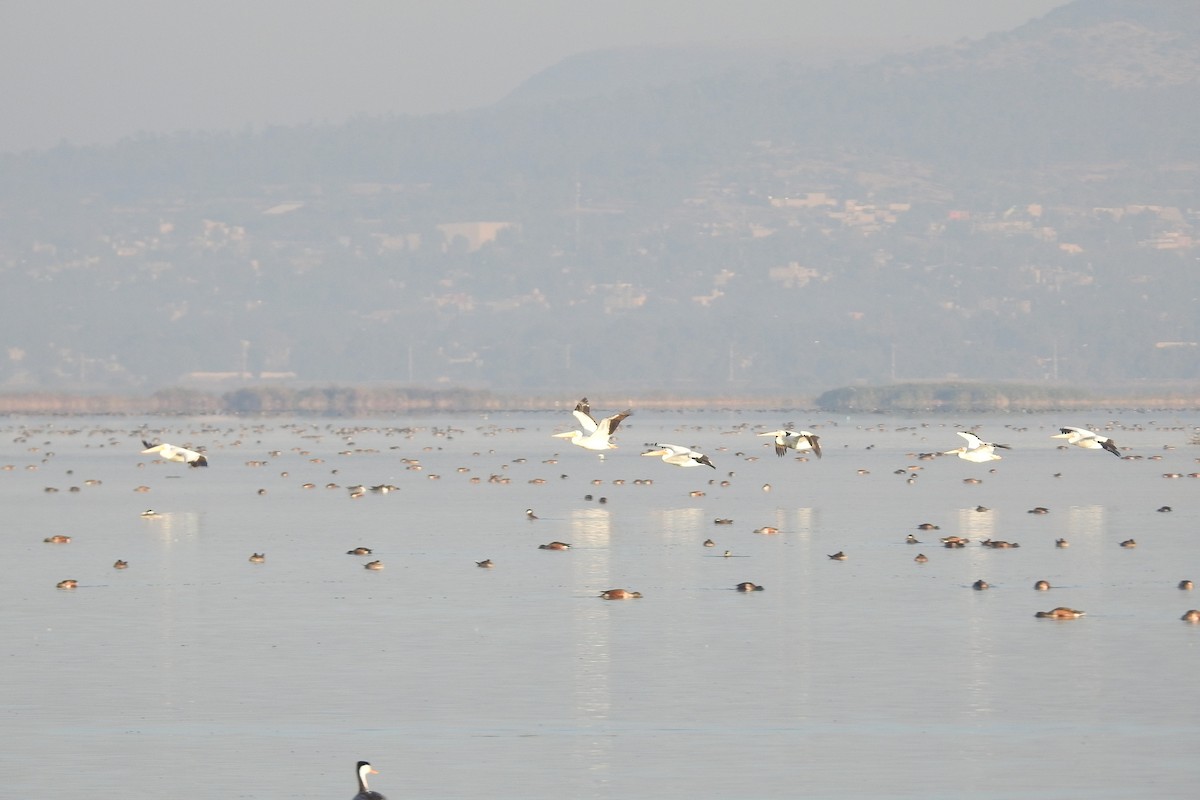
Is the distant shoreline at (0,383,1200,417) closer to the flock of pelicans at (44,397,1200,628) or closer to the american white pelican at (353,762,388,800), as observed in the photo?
the flock of pelicans at (44,397,1200,628)

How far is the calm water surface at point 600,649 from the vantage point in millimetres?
18484

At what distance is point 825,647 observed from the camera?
2567 cm

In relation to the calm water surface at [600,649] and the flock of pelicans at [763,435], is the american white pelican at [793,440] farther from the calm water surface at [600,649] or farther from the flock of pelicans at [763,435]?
the calm water surface at [600,649]

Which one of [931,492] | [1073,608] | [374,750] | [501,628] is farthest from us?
[931,492]

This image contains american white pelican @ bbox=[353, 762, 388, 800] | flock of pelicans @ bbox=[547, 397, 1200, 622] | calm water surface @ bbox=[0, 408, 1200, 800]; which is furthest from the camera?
flock of pelicans @ bbox=[547, 397, 1200, 622]

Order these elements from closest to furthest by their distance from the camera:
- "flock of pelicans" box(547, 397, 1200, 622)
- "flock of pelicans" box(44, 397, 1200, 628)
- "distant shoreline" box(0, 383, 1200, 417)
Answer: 1. "flock of pelicans" box(547, 397, 1200, 622)
2. "flock of pelicans" box(44, 397, 1200, 628)
3. "distant shoreline" box(0, 383, 1200, 417)

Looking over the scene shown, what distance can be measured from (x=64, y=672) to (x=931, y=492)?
119ft

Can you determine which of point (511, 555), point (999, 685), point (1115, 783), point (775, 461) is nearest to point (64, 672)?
point (999, 685)

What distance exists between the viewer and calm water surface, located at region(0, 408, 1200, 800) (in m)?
18.5

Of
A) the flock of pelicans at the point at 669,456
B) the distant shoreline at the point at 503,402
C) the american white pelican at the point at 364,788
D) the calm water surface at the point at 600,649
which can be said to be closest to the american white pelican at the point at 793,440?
the flock of pelicans at the point at 669,456

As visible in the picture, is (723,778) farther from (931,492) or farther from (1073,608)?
(931,492)

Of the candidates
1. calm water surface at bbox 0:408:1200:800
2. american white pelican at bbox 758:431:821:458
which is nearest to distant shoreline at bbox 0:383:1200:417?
calm water surface at bbox 0:408:1200:800

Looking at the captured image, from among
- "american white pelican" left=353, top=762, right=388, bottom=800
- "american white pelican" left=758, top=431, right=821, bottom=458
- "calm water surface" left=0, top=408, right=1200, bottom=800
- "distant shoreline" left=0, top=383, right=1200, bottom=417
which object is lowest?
"distant shoreline" left=0, top=383, right=1200, bottom=417

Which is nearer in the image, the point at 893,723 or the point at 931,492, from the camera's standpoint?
the point at 893,723
